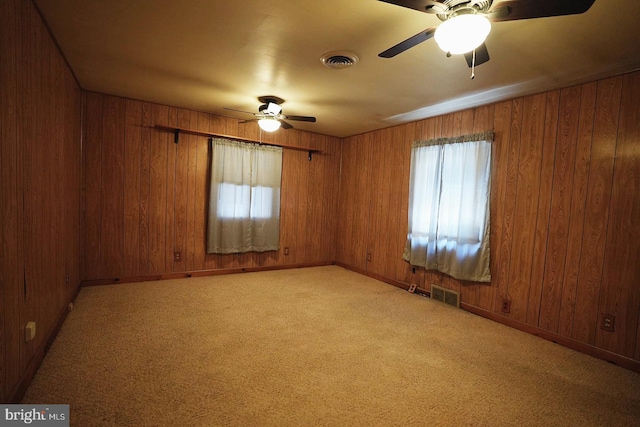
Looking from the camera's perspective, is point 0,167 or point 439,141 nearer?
point 0,167

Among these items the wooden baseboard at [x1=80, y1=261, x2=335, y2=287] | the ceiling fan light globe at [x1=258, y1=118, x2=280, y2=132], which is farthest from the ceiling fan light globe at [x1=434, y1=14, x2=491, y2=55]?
the wooden baseboard at [x1=80, y1=261, x2=335, y2=287]

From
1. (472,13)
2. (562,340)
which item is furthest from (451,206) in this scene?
(472,13)

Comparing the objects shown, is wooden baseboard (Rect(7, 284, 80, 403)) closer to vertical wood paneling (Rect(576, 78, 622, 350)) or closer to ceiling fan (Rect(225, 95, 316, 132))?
A: ceiling fan (Rect(225, 95, 316, 132))

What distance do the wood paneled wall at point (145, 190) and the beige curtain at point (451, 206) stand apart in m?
2.44

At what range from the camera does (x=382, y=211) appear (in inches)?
191

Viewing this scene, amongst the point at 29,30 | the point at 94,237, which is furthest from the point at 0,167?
the point at 94,237

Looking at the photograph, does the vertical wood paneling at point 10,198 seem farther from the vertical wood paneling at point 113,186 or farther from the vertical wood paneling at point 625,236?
the vertical wood paneling at point 625,236

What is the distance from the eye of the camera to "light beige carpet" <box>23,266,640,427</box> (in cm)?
175

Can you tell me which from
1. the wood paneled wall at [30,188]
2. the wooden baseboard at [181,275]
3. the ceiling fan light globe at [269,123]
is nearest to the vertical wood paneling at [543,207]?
the ceiling fan light globe at [269,123]

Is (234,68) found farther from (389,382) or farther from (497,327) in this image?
(497,327)

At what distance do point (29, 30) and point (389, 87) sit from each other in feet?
9.23

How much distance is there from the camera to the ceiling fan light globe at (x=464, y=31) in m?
1.44

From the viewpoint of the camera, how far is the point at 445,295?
3.82 m

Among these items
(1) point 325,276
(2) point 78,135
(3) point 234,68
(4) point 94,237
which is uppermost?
(3) point 234,68
